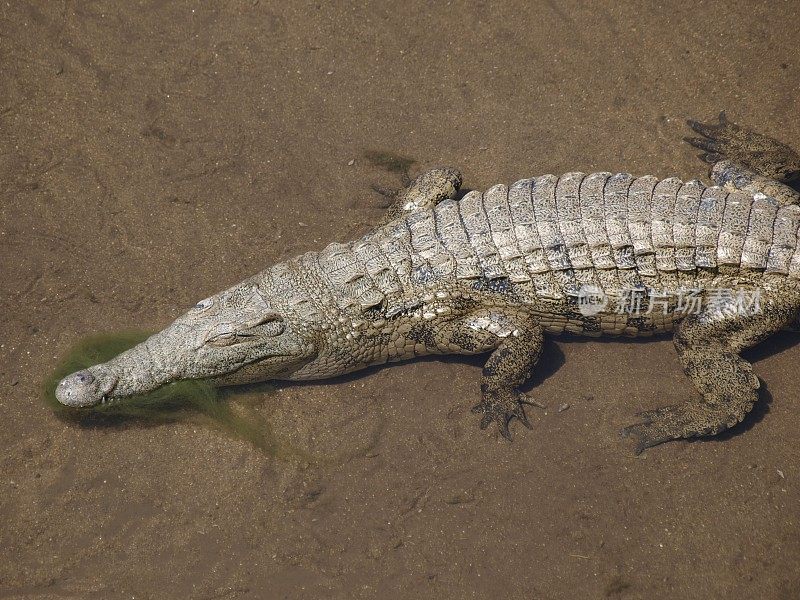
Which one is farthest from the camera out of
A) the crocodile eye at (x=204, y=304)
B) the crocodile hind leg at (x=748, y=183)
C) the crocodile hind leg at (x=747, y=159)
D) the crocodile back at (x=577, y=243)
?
the crocodile hind leg at (x=747, y=159)

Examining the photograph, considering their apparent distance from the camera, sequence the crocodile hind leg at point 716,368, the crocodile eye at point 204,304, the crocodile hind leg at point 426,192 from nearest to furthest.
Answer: the crocodile hind leg at point 716,368
the crocodile eye at point 204,304
the crocodile hind leg at point 426,192

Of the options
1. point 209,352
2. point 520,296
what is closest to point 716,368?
point 520,296

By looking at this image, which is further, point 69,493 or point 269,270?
point 269,270

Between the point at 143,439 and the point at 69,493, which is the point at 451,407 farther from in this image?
the point at 69,493

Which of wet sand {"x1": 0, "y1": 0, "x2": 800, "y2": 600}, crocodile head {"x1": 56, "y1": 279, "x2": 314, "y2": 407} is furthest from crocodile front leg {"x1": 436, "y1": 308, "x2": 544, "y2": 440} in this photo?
crocodile head {"x1": 56, "y1": 279, "x2": 314, "y2": 407}

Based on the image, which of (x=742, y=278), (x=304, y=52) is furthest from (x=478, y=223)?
(x=304, y=52)
